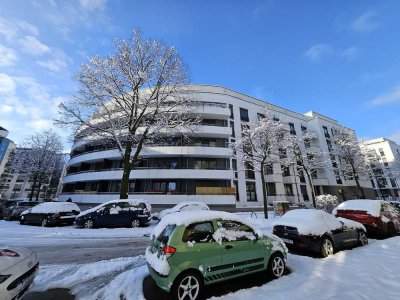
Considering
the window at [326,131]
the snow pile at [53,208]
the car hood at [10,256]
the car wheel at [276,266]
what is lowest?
the car wheel at [276,266]

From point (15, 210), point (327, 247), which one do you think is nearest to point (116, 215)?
point (327, 247)

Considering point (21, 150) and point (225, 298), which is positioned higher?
point (21, 150)

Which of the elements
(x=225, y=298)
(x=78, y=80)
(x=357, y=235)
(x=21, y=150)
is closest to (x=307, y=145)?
(x=357, y=235)

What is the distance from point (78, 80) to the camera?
53.0 ft

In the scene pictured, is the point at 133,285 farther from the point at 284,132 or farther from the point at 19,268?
the point at 284,132

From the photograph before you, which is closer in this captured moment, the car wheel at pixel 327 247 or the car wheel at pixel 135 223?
the car wheel at pixel 327 247

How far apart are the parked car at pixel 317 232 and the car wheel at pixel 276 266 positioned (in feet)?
6.47

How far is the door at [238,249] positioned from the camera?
186 inches

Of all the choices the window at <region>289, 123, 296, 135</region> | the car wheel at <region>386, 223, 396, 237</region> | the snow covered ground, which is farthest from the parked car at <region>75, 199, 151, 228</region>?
the window at <region>289, 123, 296, 135</region>

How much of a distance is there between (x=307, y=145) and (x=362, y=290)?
3942cm

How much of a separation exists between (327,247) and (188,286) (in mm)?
5652

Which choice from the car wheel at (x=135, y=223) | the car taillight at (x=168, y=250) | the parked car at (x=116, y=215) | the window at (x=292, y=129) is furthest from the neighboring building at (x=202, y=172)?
the car taillight at (x=168, y=250)

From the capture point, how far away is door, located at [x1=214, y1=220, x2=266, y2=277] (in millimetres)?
4723

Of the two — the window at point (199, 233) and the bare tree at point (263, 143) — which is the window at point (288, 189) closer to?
the bare tree at point (263, 143)
